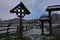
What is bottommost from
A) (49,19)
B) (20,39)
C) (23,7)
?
(20,39)

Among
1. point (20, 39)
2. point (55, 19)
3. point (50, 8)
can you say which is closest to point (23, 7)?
point (20, 39)

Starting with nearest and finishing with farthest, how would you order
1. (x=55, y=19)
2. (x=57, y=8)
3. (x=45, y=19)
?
(x=57, y=8) → (x=45, y=19) → (x=55, y=19)

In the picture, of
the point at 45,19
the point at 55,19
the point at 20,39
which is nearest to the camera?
the point at 20,39

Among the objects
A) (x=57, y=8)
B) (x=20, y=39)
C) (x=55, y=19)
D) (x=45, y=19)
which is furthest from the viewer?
(x=55, y=19)

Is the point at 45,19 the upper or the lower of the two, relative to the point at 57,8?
lower

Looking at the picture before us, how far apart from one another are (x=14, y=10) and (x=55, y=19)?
61254 mm

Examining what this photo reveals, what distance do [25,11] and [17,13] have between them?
2.30 ft

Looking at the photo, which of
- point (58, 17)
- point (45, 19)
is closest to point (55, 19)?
point (58, 17)

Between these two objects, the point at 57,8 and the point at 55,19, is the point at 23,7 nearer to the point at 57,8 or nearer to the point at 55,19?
the point at 57,8

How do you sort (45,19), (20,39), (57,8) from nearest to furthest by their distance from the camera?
1. (20,39)
2. (57,8)
3. (45,19)

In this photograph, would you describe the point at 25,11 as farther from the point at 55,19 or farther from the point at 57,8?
the point at 55,19

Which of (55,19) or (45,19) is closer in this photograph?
(45,19)

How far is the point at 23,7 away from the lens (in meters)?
12.6

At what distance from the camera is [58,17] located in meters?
74.3
